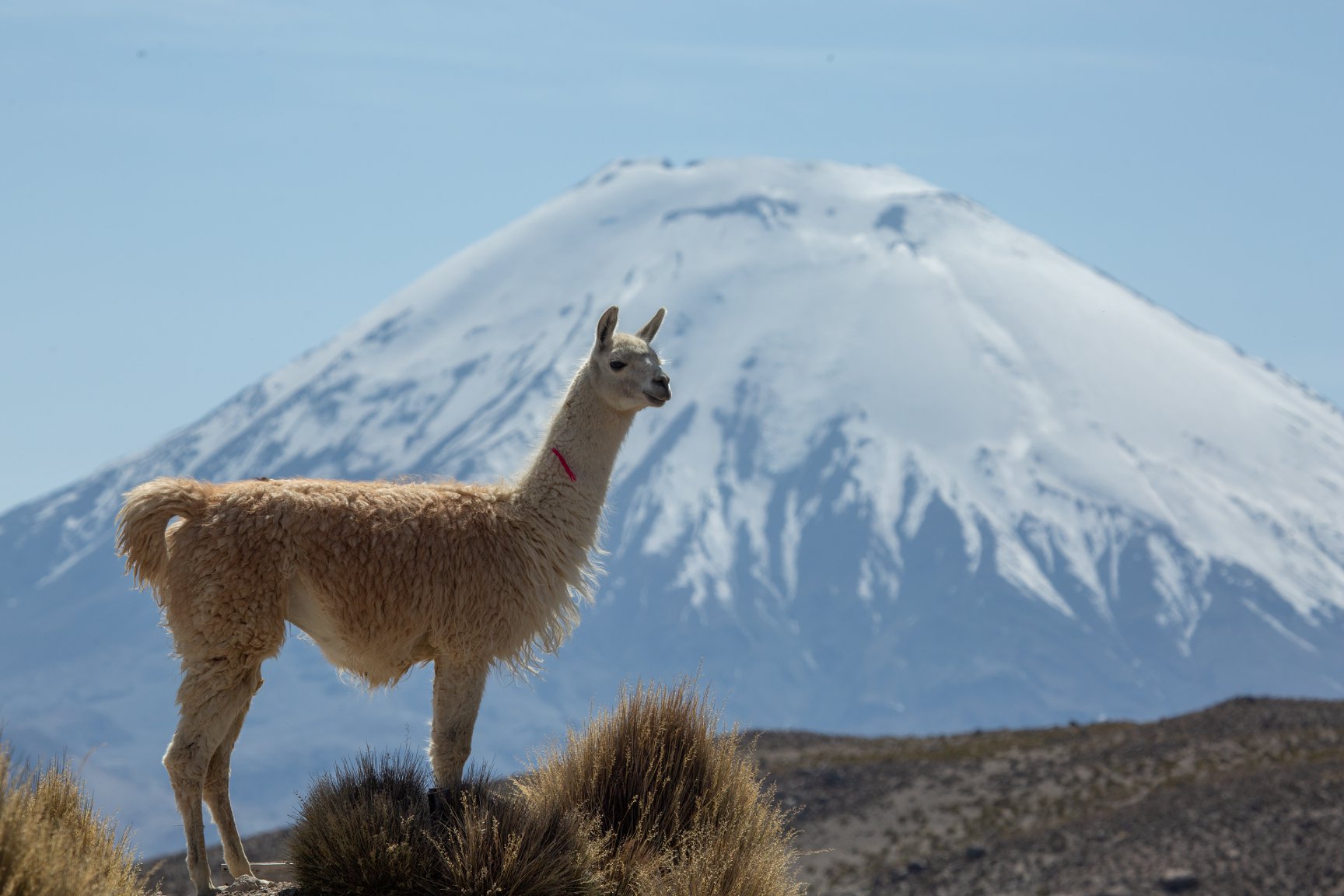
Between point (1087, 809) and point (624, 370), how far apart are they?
37447 mm

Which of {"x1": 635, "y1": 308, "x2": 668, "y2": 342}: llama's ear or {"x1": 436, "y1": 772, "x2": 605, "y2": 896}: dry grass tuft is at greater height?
{"x1": 635, "y1": 308, "x2": 668, "y2": 342}: llama's ear

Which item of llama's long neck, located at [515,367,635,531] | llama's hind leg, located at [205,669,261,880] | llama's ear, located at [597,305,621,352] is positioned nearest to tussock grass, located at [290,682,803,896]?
llama's hind leg, located at [205,669,261,880]

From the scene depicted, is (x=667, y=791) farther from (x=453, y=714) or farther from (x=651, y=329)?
(x=651, y=329)

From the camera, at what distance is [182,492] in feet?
28.9

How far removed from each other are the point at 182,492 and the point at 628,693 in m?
3.39

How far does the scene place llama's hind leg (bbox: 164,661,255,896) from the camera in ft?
28.1

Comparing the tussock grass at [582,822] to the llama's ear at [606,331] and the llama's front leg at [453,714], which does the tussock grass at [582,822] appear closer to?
the llama's front leg at [453,714]

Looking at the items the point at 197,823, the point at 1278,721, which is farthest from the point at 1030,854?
the point at 197,823

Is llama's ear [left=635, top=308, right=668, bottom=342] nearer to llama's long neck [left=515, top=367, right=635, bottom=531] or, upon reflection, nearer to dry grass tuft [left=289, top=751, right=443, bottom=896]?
llama's long neck [left=515, top=367, right=635, bottom=531]

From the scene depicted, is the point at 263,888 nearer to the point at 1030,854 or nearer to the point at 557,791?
the point at 557,791

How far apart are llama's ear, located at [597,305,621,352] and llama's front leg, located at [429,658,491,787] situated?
2.20 meters

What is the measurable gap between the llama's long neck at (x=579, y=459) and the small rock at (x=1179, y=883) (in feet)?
99.3

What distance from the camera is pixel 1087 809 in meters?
43.7

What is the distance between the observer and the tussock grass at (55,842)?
6.78 m
